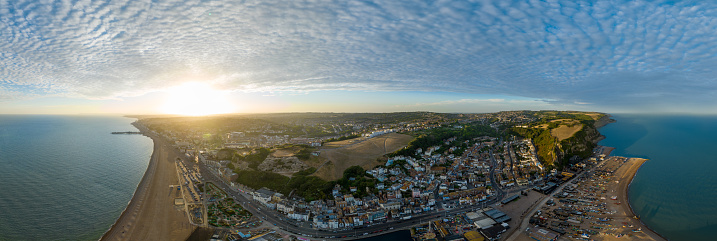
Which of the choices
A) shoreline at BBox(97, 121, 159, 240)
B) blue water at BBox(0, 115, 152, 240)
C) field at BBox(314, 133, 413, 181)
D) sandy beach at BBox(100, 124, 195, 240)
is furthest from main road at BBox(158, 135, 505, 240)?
blue water at BBox(0, 115, 152, 240)

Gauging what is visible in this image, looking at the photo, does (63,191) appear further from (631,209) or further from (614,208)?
(631,209)

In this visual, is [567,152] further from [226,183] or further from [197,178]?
[197,178]

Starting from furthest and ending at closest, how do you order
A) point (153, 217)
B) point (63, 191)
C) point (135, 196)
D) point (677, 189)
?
1. point (677, 189)
2. point (63, 191)
3. point (135, 196)
4. point (153, 217)

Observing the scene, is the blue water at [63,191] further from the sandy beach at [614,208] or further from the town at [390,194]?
the sandy beach at [614,208]

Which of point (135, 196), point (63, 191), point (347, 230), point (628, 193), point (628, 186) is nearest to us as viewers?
point (347, 230)

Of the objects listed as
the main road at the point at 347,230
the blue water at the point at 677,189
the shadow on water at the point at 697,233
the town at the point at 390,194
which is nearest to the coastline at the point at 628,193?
the blue water at the point at 677,189

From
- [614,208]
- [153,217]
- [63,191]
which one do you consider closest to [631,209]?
Result: [614,208]

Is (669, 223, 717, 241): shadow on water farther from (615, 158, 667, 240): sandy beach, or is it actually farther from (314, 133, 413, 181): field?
(314, 133, 413, 181): field
